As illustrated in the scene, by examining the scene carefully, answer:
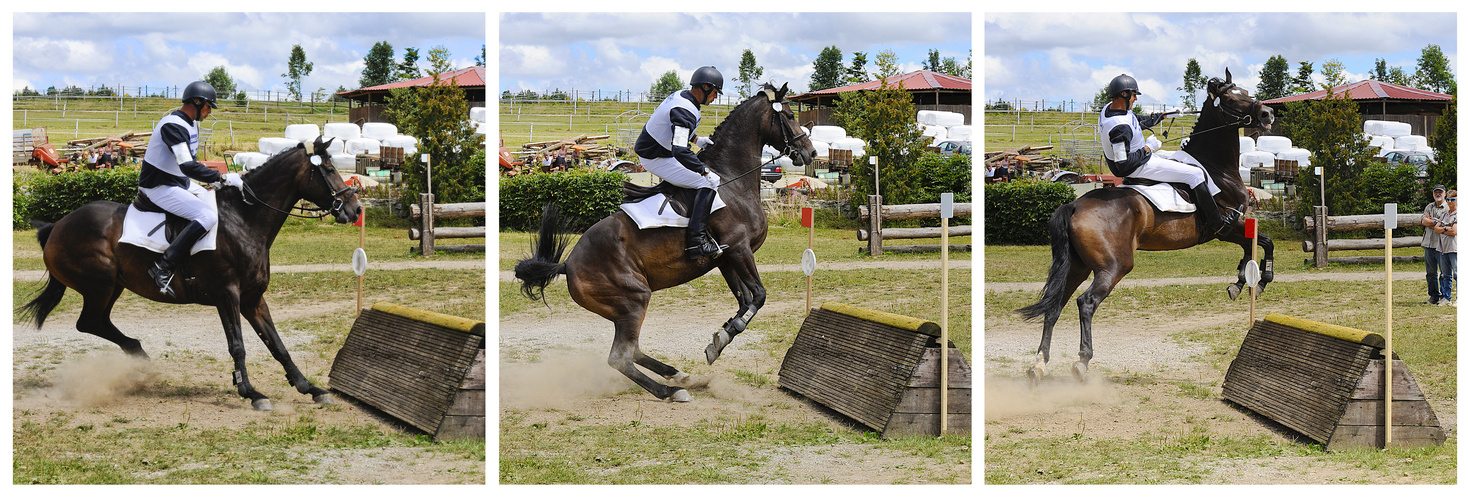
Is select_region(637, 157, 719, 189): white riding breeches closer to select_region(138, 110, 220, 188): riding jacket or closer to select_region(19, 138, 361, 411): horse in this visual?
select_region(19, 138, 361, 411): horse

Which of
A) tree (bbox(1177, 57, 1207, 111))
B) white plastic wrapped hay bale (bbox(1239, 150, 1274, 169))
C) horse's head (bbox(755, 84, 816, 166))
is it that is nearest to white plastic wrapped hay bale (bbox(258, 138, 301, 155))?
horse's head (bbox(755, 84, 816, 166))

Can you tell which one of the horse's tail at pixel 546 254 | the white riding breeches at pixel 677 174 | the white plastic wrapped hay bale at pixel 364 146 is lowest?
the horse's tail at pixel 546 254

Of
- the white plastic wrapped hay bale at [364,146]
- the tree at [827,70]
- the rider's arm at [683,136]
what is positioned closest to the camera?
the rider's arm at [683,136]

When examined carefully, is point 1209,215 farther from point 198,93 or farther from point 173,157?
point 173,157

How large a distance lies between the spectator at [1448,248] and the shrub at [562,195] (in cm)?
544

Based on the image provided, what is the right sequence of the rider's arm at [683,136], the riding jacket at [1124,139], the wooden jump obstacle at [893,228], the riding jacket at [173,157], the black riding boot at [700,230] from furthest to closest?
1. the wooden jump obstacle at [893,228]
2. the riding jacket at [1124,139]
3. the black riding boot at [700,230]
4. the rider's arm at [683,136]
5. the riding jacket at [173,157]

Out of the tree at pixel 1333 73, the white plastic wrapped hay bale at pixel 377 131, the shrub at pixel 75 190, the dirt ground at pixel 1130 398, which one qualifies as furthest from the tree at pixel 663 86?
the tree at pixel 1333 73

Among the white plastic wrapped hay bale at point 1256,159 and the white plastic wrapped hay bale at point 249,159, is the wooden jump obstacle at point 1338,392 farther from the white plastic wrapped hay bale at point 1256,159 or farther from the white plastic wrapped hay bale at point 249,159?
the white plastic wrapped hay bale at point 249,159

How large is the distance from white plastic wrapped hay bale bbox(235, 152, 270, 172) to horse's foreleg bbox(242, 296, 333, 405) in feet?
2.94

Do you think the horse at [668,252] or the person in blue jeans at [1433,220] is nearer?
the horse at [668,252]

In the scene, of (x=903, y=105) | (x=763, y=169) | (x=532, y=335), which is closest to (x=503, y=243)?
(x=532, y=335)

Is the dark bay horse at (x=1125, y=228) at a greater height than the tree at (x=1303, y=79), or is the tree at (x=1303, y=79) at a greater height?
the tree at (x=1303, y=79)

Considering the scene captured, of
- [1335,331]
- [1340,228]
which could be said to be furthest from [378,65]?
[1340,228]

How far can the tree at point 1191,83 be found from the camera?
720 centimetres
